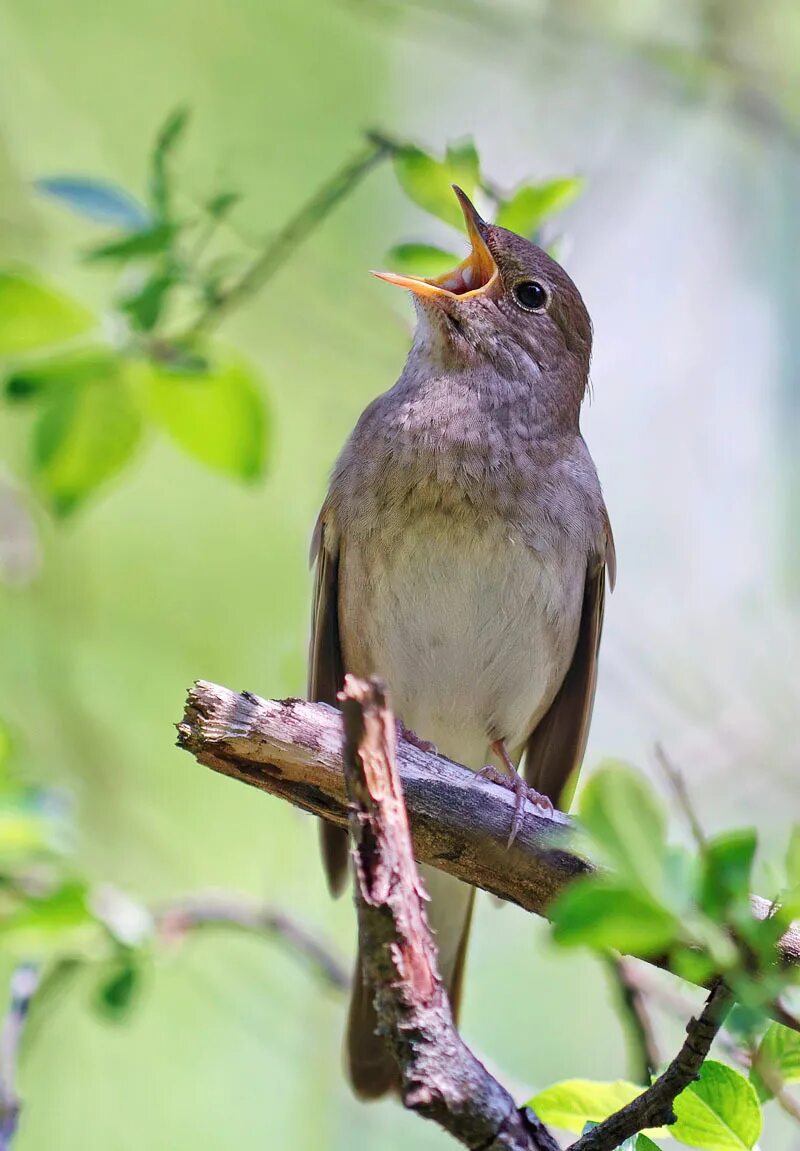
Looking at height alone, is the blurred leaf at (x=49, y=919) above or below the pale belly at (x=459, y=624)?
below

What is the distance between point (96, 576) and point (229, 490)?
131 centimetres

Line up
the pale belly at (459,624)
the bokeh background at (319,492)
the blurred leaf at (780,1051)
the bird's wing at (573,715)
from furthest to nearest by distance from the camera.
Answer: the bokeh background at (319,492) < the bird's wing at (573,715) < the pale belly at (459,624) < the blurred leaf at (780,1051)

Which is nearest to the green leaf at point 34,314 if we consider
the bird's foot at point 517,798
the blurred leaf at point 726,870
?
the bird's foot at point 517,798

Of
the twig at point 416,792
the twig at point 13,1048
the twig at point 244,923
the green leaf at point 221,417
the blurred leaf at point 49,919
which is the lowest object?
A: the twig at point 13,1048

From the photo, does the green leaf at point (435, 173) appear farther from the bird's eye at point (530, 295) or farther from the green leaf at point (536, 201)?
the bird's eye at point (530, 295)

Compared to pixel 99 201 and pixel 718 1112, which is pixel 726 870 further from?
pixel 99 201

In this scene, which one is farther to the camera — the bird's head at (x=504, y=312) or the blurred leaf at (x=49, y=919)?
the bird's head at (x=504, y=312)

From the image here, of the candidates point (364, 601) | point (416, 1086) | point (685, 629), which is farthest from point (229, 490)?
point (416, 1086)

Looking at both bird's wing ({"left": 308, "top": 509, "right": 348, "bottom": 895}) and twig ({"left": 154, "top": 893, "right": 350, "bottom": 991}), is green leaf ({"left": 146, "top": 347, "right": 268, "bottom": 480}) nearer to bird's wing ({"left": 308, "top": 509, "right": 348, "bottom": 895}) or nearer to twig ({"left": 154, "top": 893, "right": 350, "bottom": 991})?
bird's wing ({"left": 308, "top": 509, "right": 348, "bottom": 895})

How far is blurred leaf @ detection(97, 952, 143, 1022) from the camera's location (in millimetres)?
3637

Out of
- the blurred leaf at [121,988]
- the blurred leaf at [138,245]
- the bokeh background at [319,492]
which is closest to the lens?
the blurred leaf at [138,245]

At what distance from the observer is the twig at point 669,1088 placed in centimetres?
187

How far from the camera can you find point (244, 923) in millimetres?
4125

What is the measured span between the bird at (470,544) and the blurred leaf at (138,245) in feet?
3.29
